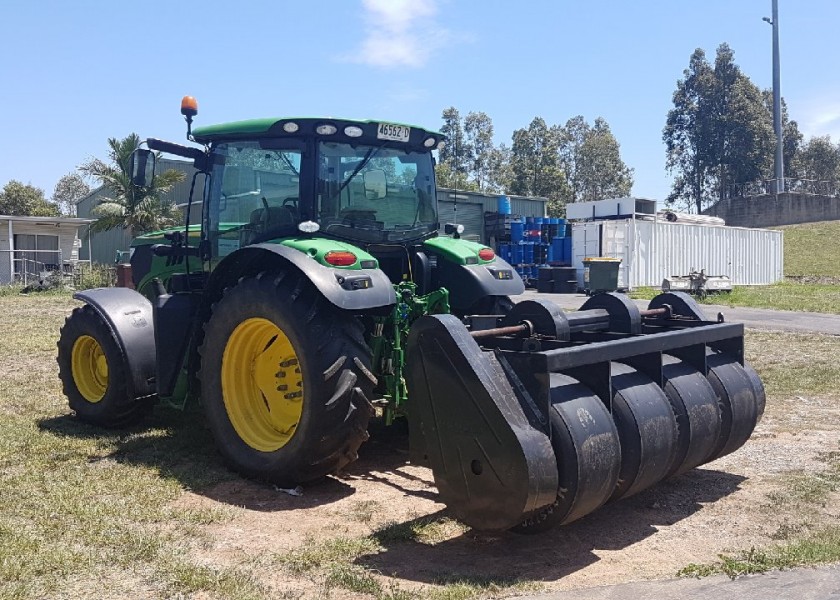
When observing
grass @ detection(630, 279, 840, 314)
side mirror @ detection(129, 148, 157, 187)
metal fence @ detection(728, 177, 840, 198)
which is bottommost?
grass @ detection(630, 279, 840, 314)

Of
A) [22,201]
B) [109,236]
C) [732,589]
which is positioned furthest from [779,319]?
[22,201]

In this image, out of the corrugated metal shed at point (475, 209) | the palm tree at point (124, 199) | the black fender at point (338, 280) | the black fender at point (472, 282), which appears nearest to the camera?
the black fender at point (338, 280)

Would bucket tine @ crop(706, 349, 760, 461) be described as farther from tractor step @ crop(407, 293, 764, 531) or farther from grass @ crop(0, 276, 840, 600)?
grass @ crop(0, 276, 840, 600)

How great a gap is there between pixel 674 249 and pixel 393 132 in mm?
23833

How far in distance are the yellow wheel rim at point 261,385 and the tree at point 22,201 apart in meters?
50.4

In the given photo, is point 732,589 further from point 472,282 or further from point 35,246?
point 35,246

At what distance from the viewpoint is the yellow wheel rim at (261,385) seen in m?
5.32

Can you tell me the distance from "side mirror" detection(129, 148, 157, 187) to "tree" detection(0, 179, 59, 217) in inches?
1946

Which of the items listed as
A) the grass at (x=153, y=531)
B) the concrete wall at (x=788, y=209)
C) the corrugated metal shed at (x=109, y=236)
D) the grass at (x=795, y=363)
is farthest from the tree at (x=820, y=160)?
the grass at (x=153, y=531)

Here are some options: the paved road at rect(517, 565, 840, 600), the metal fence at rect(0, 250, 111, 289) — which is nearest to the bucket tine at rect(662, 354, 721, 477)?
the paved road at rect(517, 565, 840, 600)

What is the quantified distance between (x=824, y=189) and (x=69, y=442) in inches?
2165

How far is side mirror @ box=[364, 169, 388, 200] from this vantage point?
586cm

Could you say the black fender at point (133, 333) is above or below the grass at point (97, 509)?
above

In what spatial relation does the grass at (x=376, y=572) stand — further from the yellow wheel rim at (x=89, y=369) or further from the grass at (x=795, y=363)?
the grass at (x=795, y=363)
